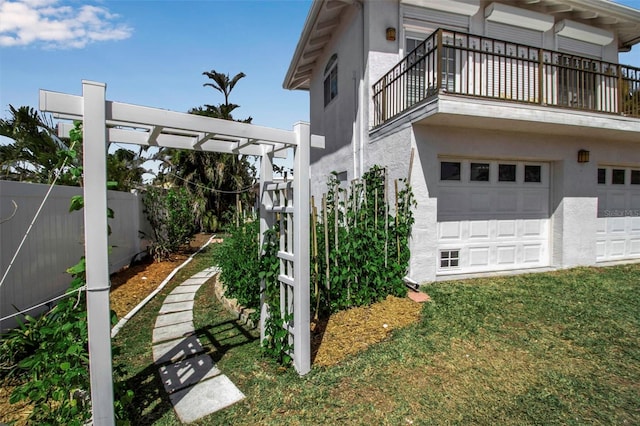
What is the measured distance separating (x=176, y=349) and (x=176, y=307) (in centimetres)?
163

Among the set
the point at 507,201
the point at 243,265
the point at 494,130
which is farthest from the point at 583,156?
the point at 243,265

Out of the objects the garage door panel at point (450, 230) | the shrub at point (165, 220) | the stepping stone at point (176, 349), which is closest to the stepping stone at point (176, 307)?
the stepping stone at point (176, 349)

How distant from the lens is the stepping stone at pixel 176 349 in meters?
3.65

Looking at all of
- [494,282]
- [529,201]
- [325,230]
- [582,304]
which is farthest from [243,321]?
[529,201]

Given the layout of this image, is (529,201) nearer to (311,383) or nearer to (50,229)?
(311,383)

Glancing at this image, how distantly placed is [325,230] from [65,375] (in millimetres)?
3046

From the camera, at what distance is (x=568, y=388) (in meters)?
2.96

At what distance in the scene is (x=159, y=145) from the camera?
2988mm

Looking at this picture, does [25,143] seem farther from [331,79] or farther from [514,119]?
[514,119]

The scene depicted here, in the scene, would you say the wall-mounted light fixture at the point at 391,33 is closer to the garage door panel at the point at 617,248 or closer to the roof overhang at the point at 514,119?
the roof overhang at the point at 514,119

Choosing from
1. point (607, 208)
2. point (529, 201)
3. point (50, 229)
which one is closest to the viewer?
point (50, 229)

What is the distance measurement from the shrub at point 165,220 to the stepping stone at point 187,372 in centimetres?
573

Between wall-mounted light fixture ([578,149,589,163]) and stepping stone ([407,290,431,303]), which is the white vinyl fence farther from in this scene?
wall-mounted light fixture ([578,149,589,163])

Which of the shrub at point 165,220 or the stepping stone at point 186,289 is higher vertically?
the shrub at point 165,220
